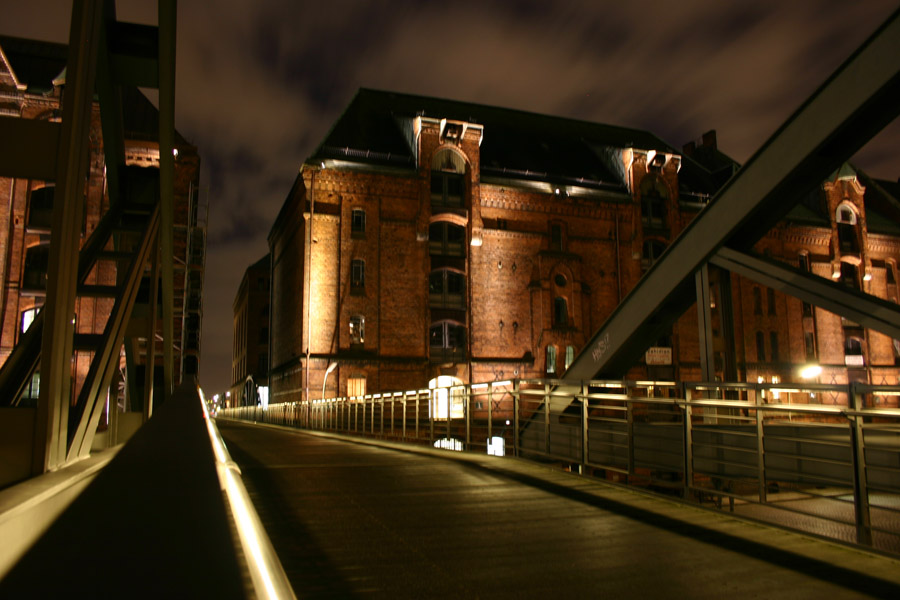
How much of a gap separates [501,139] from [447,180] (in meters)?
6.05

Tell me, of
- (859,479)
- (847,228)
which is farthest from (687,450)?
(847,228)

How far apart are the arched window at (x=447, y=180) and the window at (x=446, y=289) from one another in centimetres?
304

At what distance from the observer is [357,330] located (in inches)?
1176

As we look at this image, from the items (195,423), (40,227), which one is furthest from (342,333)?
(195,423)

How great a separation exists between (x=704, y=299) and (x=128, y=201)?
647cm

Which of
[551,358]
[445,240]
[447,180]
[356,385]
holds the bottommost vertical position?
[356,385]

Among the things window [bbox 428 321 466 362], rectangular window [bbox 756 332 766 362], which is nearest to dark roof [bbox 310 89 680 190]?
window [bbox 428 321 466 362]

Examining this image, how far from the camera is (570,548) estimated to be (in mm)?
4086

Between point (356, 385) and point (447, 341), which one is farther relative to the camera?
point (447, 341)

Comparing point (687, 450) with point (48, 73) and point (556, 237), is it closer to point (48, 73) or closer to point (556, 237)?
point (48, 73)

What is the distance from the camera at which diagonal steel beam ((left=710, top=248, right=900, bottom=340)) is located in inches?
255

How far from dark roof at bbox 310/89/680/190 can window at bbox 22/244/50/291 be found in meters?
10.9

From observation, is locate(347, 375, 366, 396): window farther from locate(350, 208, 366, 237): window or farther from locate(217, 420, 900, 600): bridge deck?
locate(217, 420, 900, 600): bridge deck

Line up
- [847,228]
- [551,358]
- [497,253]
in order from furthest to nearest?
1. [847,228]
2. [551,358]
3. [497,253]
